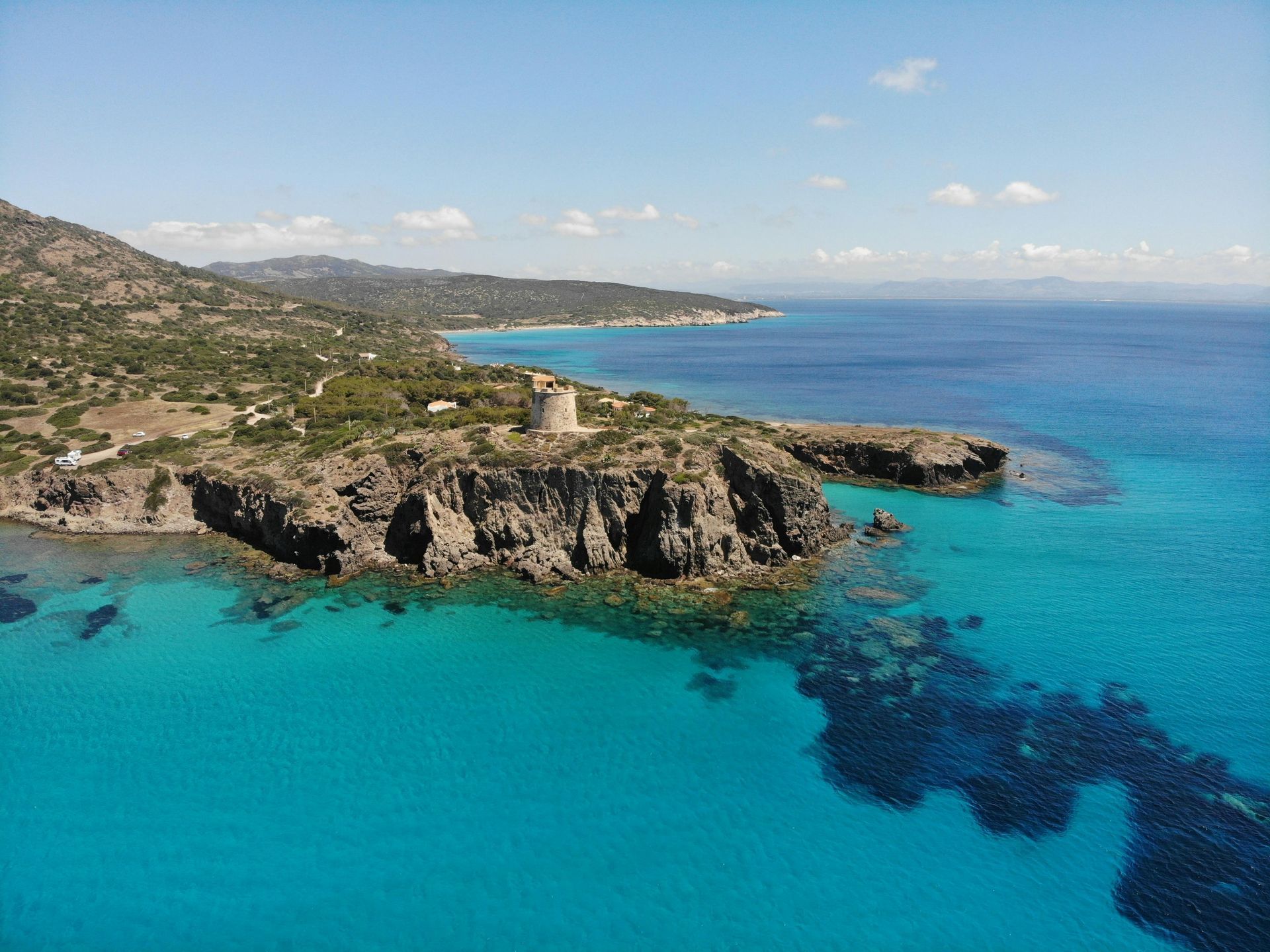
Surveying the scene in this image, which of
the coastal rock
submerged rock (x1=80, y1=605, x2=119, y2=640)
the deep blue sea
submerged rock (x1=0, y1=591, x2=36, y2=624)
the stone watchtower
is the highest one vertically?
the stone watchtower

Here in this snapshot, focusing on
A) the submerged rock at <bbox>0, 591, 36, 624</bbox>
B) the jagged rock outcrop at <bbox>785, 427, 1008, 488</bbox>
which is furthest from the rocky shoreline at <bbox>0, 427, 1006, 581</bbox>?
the jagged rock outcrop at <bbox>785, 427, 1008, 488</bbox>

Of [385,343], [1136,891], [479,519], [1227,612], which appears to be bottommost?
[1136,891]

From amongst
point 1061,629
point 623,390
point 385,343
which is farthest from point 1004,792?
point 385,343

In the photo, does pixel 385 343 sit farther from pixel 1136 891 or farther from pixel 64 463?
pixel 1136 891

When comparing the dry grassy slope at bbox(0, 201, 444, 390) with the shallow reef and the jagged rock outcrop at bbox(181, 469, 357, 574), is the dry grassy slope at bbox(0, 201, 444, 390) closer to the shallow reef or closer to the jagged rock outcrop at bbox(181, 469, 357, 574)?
the jagged rock outcrop at bbox(181, 469, 357, 574)

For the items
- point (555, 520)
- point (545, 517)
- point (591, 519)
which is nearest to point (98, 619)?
point (545, 517)

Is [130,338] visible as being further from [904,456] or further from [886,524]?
[904,456]

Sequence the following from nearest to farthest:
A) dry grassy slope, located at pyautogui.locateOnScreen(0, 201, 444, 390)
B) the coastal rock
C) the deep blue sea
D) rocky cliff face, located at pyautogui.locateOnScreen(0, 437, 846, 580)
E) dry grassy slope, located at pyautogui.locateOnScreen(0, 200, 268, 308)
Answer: the deep blue sea, rocky cliff face, located at pyautogui.locateOnScreen(0, 437, 846, 580), the coastal rock, dry grassy slope, located at pyautogui.locateOnScreen(0, 201, 444, 390), dry grassy slope, located at pyautogui.locateOnScreen(0, 200, 268, 308)

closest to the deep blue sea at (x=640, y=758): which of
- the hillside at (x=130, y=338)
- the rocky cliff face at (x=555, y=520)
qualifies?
the rocky cliff face at (x=555, y=520)
